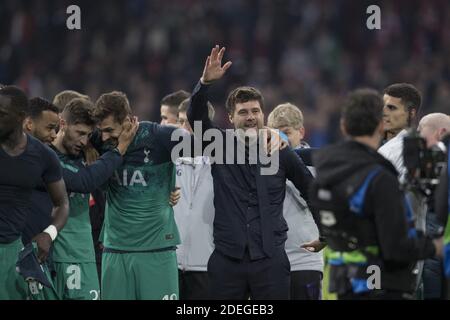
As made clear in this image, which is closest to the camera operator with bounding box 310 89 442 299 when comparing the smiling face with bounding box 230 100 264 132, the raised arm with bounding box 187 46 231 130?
the raised arm with bounding box 187 46 231 130

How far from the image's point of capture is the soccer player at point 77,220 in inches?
285

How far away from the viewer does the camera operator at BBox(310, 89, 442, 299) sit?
17.8 feet

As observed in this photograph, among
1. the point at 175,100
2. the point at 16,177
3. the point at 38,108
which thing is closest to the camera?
the point at 16,177

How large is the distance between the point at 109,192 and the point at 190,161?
117 centimetres

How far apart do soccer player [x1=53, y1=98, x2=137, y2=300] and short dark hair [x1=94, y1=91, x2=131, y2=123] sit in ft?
0.31

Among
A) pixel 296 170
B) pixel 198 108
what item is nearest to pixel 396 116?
pixel 296 170

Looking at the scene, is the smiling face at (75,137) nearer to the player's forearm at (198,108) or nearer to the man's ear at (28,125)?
the man's ear at (28,125)

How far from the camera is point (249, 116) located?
7340 millimetres

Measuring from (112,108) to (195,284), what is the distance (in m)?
1.88

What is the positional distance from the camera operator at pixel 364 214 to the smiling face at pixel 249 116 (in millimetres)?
1641

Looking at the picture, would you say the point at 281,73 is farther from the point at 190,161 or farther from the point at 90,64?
the point at 190,161

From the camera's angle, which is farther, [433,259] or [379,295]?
[433,259]

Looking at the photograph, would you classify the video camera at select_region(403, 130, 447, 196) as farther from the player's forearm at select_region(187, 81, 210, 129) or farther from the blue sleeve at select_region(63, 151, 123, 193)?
the blue sleeve at select_region(63, 151, 123, 193)

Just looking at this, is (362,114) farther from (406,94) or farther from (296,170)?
(406,94)
